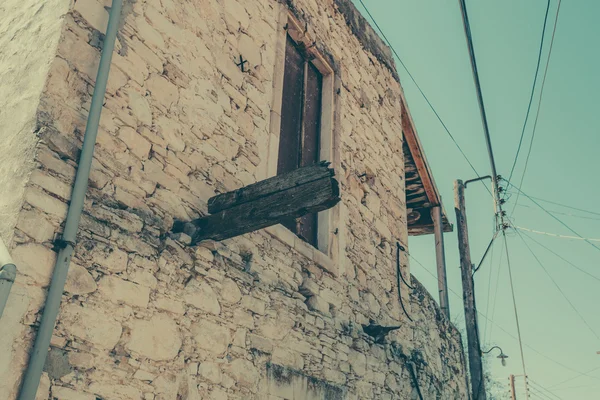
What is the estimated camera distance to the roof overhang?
826 centimetres

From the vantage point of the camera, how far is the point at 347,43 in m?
6.59

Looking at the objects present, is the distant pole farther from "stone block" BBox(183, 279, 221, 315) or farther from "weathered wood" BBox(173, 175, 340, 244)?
"weathered wood" BBox(173, 175, 340, 244)

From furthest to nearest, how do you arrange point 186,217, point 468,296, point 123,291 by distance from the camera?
point 468,296 < point 186,217 < point 123,291

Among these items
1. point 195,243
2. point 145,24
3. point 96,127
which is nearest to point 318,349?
point 195,243

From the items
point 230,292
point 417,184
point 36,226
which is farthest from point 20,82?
point 417,184

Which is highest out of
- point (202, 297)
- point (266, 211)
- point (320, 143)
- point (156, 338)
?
point (320, 143)

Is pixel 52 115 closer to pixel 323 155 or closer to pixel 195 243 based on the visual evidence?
pixel 195 243

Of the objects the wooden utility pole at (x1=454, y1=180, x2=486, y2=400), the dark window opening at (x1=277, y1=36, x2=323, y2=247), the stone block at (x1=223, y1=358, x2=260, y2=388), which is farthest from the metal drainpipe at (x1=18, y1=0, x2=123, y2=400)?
the wooden utility pole at (x1=454, y1=180, x2=486, y2=400)

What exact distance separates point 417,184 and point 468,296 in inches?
88.0

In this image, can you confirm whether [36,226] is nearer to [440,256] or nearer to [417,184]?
[417,184]

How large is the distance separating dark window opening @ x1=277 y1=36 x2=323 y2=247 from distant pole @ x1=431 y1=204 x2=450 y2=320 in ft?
12.8

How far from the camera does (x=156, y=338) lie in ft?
10.0

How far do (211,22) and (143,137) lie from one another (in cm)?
138

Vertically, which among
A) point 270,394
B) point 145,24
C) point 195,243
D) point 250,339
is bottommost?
point 270,394
